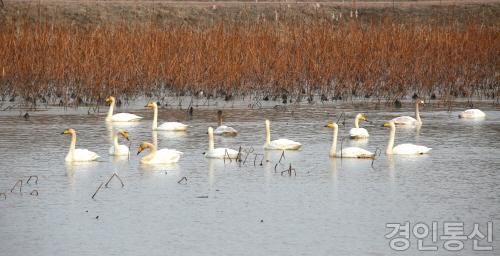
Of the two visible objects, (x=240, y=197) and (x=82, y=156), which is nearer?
(x=240, y=197)

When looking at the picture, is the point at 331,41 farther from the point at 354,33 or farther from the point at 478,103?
the point at 478,103

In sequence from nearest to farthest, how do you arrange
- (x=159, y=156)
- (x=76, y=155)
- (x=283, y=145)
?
1. (x=159, y=156)
2. (x=76, y=155)
3. (x=283, y=145)

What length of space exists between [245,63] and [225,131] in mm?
4896

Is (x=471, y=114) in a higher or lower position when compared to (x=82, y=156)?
higher

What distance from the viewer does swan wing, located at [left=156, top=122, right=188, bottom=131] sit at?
14555 millimetres

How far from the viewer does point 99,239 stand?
7969 millimetres

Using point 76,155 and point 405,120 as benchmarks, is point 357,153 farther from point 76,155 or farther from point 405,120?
point 405,120

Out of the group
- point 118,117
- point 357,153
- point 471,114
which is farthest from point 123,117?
point 471,114

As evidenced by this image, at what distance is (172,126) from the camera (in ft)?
47.8

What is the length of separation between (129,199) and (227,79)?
9228 mm

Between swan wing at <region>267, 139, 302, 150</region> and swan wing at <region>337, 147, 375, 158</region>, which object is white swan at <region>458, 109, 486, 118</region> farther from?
swan wing at <region>337, 147, 375, 158</region>

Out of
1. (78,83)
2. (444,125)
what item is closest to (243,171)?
(444,125)

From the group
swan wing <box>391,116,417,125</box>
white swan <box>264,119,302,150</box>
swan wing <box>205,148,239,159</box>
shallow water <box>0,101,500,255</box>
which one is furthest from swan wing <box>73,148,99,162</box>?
swan wing <box>391,116,417,125</box>

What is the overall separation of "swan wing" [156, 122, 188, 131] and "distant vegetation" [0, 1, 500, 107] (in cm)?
348
